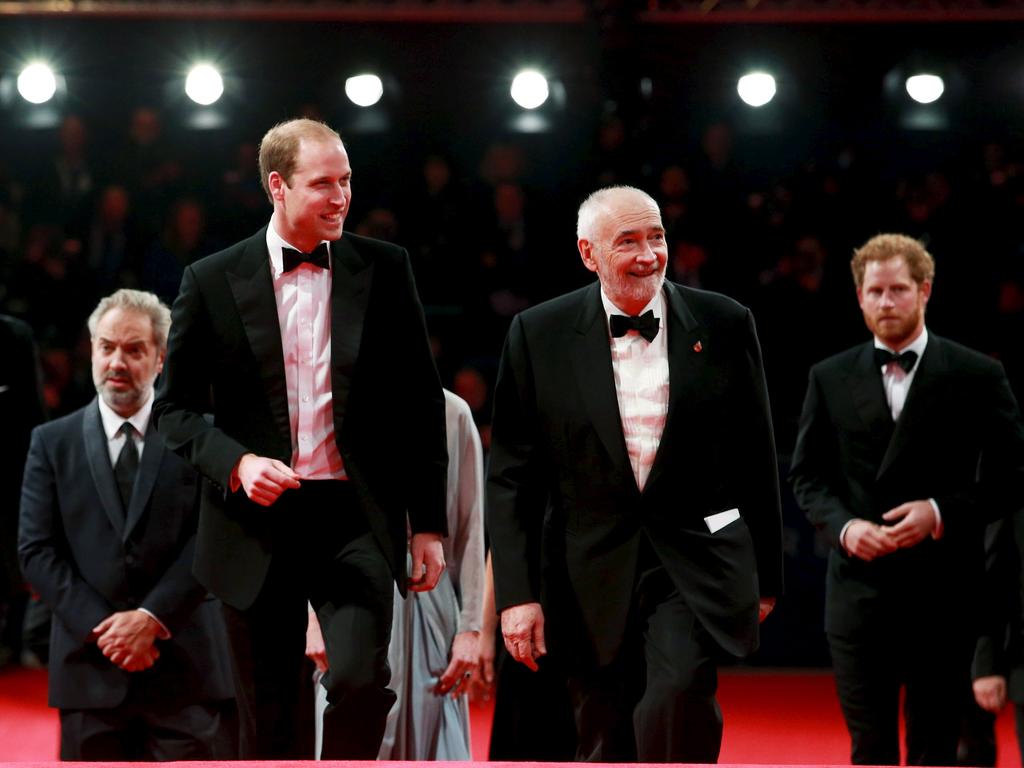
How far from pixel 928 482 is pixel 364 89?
19.5ft

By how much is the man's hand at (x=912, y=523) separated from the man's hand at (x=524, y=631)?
1307 mm

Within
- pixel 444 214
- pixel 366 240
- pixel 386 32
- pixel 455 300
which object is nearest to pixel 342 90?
pixel 386 32

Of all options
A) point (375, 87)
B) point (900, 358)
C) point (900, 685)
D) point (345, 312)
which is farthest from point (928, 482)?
point (375, 87)

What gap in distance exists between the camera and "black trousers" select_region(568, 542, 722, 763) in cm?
287

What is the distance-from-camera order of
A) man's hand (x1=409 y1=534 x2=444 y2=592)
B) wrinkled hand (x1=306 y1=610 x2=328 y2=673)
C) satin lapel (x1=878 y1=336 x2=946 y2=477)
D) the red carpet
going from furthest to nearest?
1. the red carpet
2. satin lapel (x1=878 y1=336 x2=946 y2=477)
3. wrinkled hand (x1=306 y1=610 x2=328 y2=673)
4. man's hand (x1=409 y1=534 x2=444 y2=592)

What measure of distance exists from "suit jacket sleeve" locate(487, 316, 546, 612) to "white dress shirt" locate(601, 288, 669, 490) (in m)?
0.21

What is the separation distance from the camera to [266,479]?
8.66ft

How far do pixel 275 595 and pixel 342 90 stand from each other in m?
6.97

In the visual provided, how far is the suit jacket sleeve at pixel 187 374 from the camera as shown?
2.88 metres

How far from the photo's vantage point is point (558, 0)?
9078mm

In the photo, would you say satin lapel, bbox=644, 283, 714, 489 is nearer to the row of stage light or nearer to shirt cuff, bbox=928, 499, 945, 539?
shirt cuff, bbox=928, 499, 945, 539

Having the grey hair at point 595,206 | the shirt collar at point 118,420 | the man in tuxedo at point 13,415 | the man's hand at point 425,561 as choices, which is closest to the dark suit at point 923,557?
the grey hair at point 595,206

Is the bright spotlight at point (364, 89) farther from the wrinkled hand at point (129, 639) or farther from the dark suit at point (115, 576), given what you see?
the wrinkled hand at point (129, 639)

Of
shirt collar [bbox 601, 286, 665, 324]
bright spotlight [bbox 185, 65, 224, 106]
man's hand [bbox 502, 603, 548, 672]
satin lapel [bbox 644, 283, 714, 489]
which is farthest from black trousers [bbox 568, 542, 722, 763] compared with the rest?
bright spotlight [bbox 185, 65, 224, 106]
